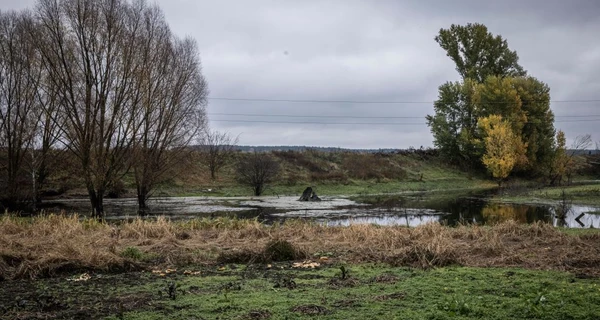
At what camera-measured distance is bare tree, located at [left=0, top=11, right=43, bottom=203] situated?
99.7 ft

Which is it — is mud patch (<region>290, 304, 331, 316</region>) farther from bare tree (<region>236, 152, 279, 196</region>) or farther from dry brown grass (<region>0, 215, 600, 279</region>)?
bare tree (<region>236, 152, 279, 196</region>)

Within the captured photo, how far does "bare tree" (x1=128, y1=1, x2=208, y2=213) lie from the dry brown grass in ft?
49.7

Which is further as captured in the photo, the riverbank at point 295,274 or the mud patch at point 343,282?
the mud patch at point 343,282

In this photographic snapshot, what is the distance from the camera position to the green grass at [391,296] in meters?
6.56

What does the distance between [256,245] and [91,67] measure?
59.5 ft

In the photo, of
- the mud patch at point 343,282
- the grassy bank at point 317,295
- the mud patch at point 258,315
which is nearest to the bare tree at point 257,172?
the grassy bank at point 317,295

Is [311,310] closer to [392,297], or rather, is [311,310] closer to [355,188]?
[392,297]

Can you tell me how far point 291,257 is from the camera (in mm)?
11844

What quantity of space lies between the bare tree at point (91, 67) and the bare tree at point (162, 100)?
1628 mm

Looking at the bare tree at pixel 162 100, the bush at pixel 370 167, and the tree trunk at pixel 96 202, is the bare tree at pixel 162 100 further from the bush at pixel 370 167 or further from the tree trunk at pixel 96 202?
the bush at pixel 370 167

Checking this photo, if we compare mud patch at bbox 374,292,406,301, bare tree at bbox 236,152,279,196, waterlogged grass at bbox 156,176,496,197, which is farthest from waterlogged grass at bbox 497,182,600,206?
mud patch at bbox 374,292,406,301

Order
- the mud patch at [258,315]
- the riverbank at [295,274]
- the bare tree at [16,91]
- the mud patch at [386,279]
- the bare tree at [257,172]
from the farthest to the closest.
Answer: the bare tree at [257,172]
the bare tree at [16,91]
the mud patch at [386,279]
the riverbank at [295,274]
the mud patch at [258,315]

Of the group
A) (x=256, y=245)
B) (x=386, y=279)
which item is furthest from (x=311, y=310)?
(x=256, y=245)

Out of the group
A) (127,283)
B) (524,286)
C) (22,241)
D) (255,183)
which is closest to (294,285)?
(127,283)
